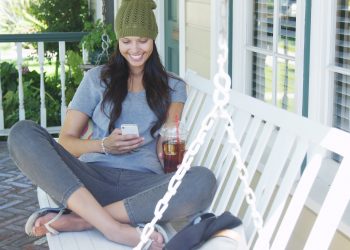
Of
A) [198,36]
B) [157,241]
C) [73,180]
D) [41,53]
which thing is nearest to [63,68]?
[41,53]

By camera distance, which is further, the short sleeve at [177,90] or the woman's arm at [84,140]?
the short sleeve at [177,90]

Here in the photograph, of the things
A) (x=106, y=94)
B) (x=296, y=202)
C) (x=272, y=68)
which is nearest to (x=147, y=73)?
(x=106, y=94)

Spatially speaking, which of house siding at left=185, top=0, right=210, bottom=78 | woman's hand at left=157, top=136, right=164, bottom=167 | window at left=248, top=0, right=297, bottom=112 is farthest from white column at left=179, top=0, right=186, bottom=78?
woman's hand at left=157, top=136, right=164, bottom=167

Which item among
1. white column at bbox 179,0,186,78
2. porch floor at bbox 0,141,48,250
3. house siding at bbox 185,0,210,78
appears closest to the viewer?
porch floor at bbox 0,141,48,250

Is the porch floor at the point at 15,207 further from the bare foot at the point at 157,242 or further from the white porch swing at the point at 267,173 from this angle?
the bare foot at the point at 157,242

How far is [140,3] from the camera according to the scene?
3293 millimetres

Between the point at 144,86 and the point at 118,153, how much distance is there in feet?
1.22

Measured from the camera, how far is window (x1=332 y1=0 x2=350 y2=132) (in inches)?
111

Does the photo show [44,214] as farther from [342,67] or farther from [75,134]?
[342,67]

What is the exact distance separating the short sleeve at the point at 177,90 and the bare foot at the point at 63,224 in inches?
31.7

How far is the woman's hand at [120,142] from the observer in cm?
311

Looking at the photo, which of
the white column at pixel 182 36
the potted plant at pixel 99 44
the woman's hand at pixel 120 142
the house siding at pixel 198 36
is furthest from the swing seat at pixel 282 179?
the potted plant at pixel 99 44

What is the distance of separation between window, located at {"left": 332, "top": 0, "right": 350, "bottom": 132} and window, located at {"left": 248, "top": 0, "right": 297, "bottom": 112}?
27 centimetres

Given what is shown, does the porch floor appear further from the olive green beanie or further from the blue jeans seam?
the olive green beanie
